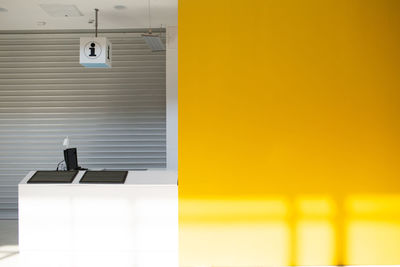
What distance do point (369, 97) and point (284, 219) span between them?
1.53m

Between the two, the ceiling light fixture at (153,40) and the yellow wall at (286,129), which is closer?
the yellow wall at (286,129)

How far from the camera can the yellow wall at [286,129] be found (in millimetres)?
3781

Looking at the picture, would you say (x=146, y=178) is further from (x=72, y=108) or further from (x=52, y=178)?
(x=72, y=108)

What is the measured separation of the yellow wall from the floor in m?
2.07

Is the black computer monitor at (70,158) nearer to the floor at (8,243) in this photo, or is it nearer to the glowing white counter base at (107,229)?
the floor at (8,243)

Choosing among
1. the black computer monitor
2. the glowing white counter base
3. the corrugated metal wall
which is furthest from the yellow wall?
the corrugated metal wall

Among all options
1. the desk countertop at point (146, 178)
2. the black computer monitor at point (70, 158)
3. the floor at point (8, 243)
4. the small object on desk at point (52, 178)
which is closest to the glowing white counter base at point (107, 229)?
the desk countertop at point (146, 178)

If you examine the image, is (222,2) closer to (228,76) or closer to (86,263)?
(228,76)

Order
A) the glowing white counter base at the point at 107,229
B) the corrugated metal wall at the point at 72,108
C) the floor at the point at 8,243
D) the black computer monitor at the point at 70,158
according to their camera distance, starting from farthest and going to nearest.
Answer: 1. the corrugated metal wall at the point at 72,108
2. the black computer monitor at the point at 70,158
3. the floor at the point at 8,243
4. the glowing white counter base at the point at 107,229

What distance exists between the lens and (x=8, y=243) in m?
5.04

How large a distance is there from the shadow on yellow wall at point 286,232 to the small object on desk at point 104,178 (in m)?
0.85

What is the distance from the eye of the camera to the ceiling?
18.3ft

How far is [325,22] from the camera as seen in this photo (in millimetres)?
3789

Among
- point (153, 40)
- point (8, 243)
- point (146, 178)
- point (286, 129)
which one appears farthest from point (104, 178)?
point (153, 40)
